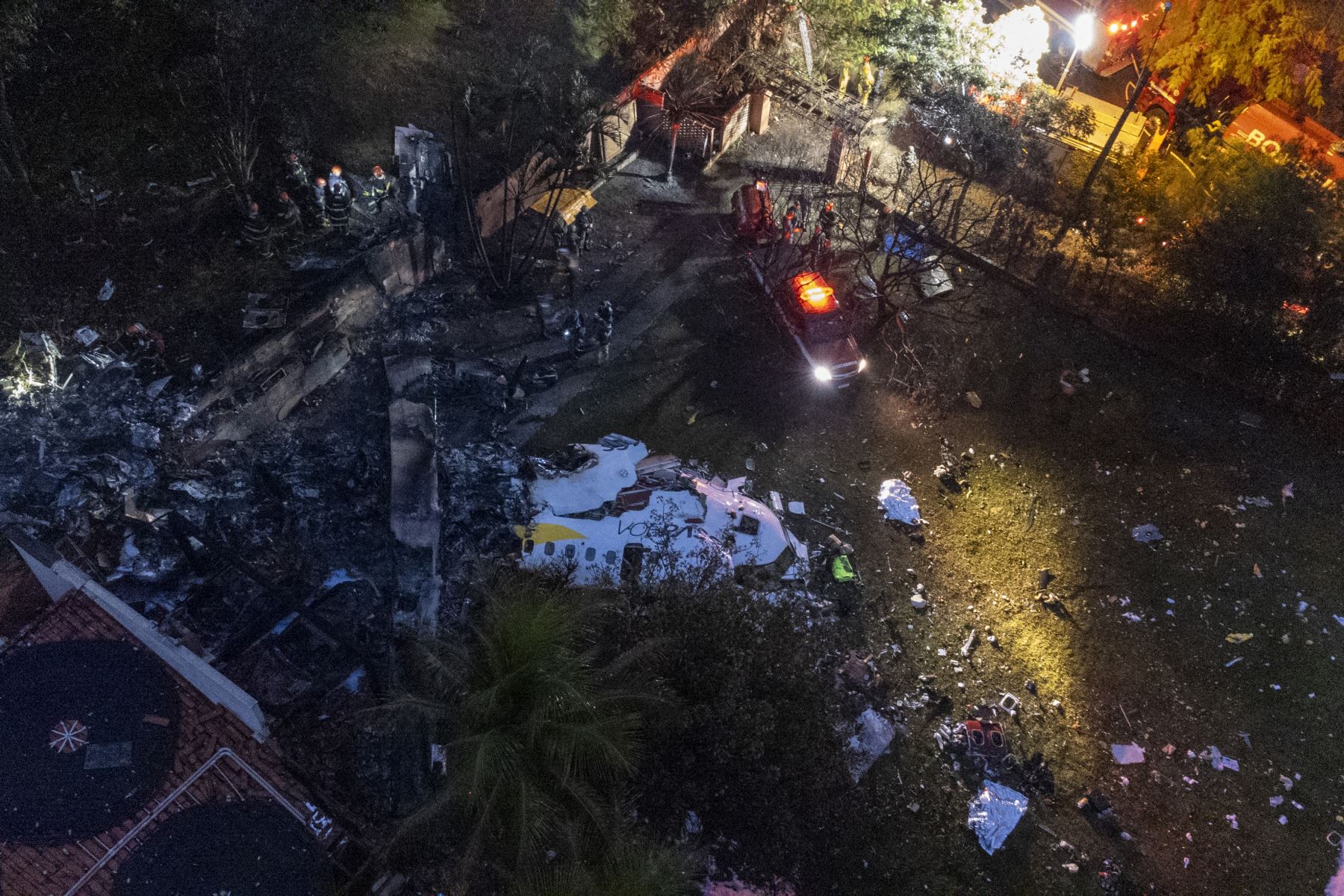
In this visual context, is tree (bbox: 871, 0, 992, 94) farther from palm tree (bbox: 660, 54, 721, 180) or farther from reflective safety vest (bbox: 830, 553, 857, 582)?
reflective safety vest (bbox: 830, 553, 857, 582)

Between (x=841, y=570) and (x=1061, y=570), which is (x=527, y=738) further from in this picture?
(x=1061, y=570)

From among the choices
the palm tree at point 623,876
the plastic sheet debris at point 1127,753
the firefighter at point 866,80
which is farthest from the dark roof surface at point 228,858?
the firefighter at point 866,80

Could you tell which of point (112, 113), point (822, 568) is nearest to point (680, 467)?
point (822, 568)

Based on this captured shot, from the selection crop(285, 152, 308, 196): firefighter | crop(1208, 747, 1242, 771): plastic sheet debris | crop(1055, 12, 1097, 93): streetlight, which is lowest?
crop(1208, 747, 1242, 771): plastic sheet debris

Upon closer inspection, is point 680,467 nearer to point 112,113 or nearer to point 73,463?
point 73,463

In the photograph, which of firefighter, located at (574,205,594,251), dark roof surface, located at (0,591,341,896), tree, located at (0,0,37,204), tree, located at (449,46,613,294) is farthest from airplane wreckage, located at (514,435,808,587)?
tree, located at (0,0,37,204)

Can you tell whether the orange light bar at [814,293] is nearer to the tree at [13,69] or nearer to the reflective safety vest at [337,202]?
the reflective safety vest at [337,202]

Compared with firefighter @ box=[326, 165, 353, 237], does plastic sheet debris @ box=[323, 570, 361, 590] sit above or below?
below

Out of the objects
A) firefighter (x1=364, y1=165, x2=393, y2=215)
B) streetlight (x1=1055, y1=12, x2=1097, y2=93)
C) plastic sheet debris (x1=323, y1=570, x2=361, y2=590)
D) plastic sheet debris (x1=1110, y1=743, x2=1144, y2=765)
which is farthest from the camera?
streetlight (x1=1055, y1=12, x2=1097, y2=93)
